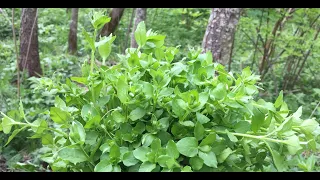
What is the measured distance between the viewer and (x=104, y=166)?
856mm

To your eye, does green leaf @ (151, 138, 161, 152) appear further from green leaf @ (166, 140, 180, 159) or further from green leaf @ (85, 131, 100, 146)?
green leaf @ (85, 131, 100, 146)

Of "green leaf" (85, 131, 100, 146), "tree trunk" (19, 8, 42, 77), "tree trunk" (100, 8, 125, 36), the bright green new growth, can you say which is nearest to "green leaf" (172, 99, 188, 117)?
the bright green new growth

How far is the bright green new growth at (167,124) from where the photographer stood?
0.86m

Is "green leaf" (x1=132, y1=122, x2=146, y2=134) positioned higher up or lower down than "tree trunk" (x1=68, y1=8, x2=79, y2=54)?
higher up

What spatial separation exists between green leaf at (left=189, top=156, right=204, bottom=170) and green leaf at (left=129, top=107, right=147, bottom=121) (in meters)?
0.17

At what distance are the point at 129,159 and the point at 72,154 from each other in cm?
13

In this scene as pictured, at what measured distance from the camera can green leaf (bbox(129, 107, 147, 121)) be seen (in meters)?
0.93

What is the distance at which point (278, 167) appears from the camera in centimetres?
85

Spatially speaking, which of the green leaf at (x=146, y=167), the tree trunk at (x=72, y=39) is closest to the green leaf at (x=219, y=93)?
the green leaf at (x=146, y=167)

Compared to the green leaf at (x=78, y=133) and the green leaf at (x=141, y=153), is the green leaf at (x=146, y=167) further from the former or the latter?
the green leaf at (x=78, y=133)

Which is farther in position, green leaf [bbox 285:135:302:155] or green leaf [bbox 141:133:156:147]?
green leaf [bbox 141:133:156:147]

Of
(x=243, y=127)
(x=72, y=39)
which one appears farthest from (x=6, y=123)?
(x=72, y=39)
